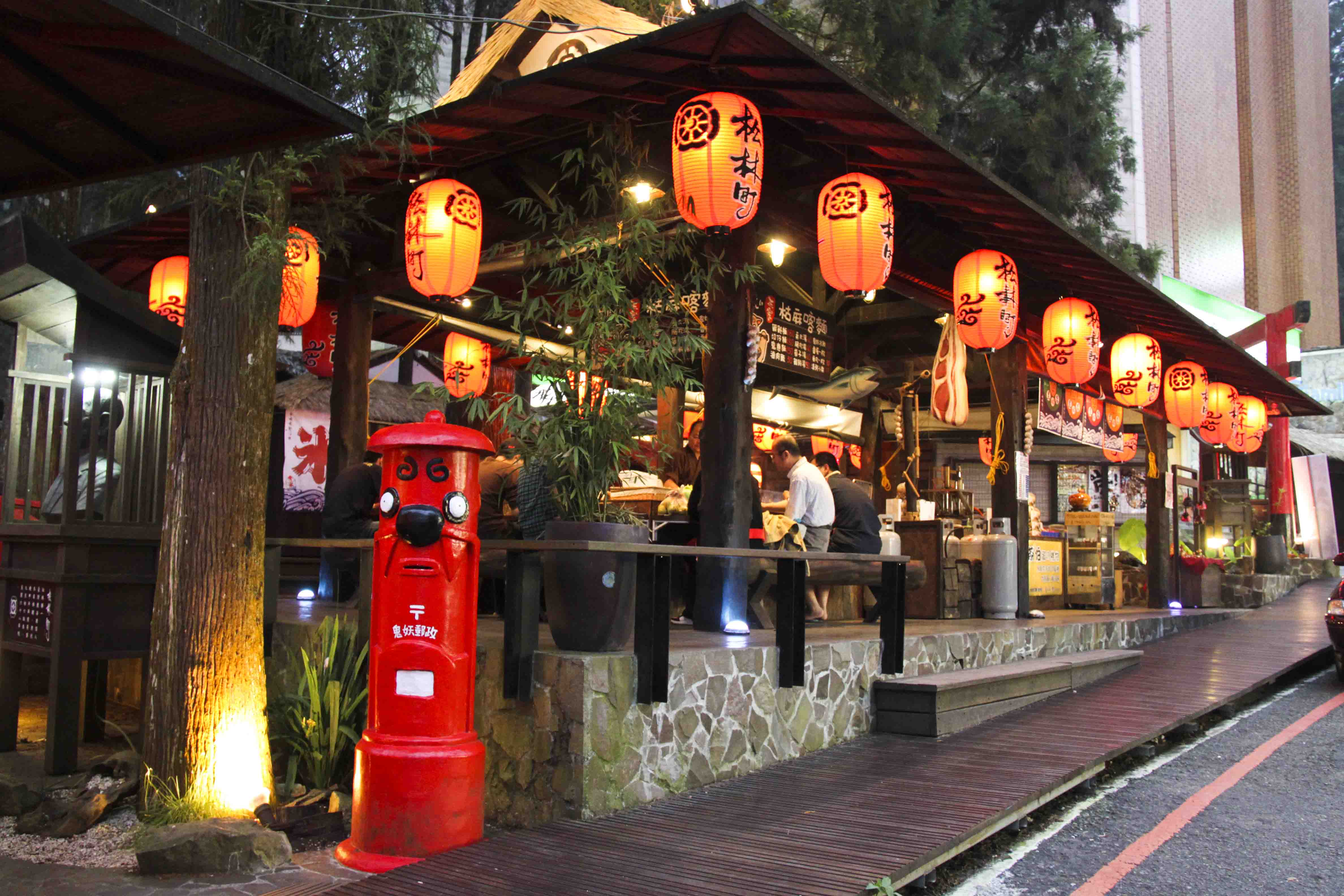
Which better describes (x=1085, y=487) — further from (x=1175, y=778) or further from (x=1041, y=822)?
(x=1041, y=822)

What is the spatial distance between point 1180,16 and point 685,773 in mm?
29832

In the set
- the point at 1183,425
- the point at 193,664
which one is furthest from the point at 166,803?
the point at 1183,425

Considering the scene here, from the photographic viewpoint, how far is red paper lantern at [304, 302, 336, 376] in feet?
39.6

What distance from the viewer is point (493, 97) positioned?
7.48 metres

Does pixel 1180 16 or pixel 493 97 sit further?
pixel 1180 16

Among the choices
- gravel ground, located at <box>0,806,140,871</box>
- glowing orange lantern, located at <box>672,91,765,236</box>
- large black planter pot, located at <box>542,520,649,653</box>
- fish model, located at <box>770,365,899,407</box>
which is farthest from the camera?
fish model, located at <box>770,365,899,407</box>

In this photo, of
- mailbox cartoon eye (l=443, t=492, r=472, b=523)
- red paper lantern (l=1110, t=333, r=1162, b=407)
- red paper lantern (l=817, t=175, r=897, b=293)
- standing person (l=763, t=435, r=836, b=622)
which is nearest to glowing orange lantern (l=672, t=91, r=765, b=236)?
red paper lantern (l=817, t=175, r=897, b=293)

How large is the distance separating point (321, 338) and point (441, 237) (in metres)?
4.41

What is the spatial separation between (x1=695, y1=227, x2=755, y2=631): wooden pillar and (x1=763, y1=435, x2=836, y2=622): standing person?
3.67ft

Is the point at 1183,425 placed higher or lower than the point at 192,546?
higher

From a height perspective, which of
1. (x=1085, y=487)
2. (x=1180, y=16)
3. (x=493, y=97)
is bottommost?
(x=1085, y=487)

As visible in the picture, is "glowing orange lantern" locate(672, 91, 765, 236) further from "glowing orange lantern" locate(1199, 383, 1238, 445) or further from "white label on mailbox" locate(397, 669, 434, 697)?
"glowing orange lantern" locate(1199, 383, 1238, 445)

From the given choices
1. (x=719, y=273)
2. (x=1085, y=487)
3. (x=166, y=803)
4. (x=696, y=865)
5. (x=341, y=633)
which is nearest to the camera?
(x=696, y=865)

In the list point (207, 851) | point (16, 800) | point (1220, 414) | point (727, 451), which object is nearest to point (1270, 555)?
point (1220, 414)
